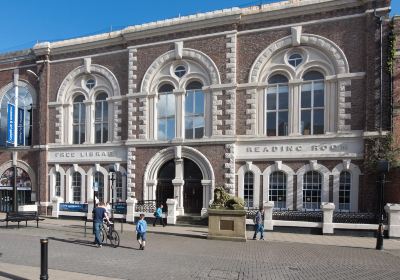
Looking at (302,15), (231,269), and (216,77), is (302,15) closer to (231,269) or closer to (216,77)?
(216,77)

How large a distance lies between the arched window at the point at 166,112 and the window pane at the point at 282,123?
21.1 ft

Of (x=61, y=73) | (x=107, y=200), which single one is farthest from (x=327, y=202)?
(x=61, y=73)

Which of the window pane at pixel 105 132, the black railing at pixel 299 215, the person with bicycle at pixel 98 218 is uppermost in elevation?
the window pane at pixel 105 132

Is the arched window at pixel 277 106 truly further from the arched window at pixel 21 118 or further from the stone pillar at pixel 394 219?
the arched window at pixel 21 118

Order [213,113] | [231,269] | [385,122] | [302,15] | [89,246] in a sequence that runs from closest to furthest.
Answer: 1. [231,269]
2. [89,246]
3. [385,122]
4. [302,15]
5. [213,113]

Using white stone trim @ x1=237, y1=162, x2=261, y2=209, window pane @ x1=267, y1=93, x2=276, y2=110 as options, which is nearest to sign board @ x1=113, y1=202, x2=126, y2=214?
white stone trim @ x1=237, y1=162, x2=261, y2=209

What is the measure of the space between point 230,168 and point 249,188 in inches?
62.3

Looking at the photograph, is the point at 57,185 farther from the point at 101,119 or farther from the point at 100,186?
the point at 101,119

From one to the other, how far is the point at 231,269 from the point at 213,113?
39.2ft

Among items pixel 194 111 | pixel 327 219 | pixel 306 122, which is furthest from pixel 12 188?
pixel 327 219

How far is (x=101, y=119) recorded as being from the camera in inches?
966

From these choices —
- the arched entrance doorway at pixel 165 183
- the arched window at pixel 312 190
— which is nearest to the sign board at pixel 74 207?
the arched entrance doorway at pixel 165 183

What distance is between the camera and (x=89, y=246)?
13.7 metres

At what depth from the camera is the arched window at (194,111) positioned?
859 inches
